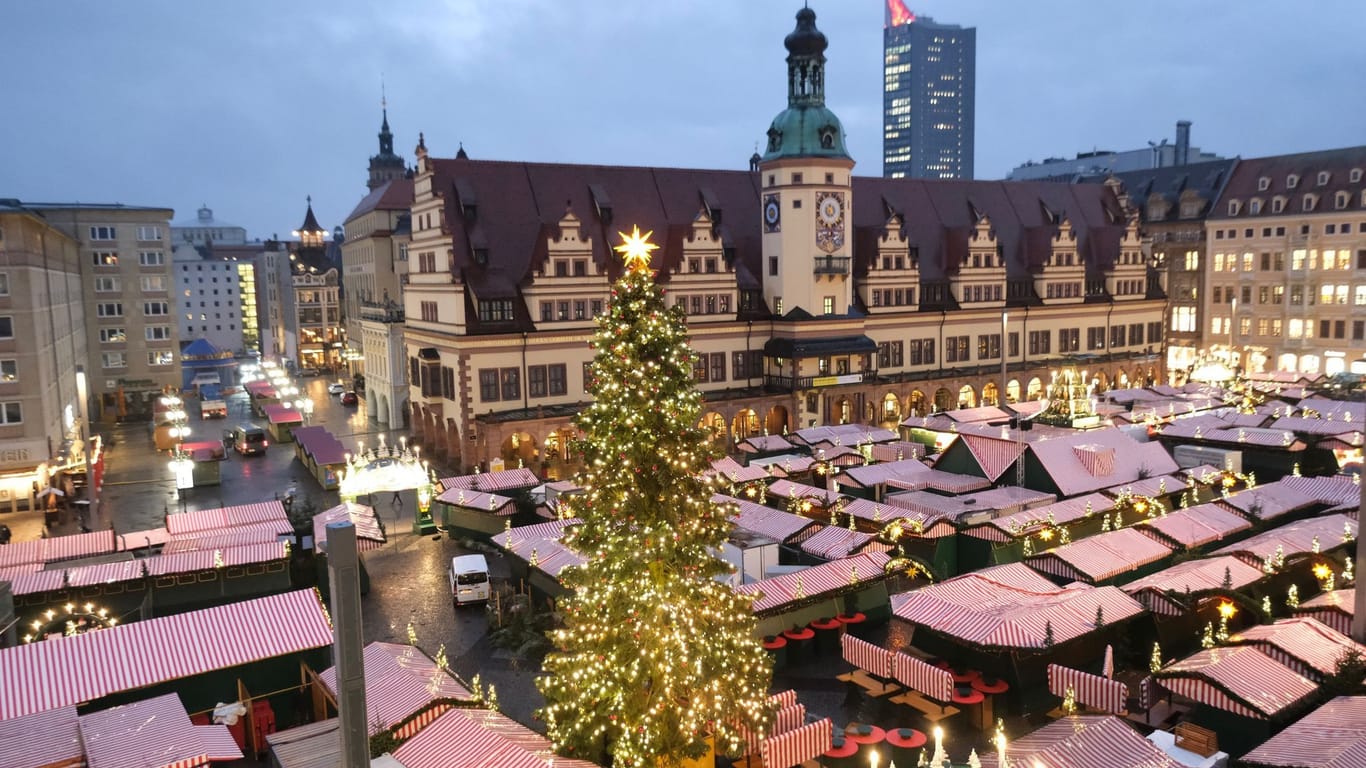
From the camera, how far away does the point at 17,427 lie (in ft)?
→ 144

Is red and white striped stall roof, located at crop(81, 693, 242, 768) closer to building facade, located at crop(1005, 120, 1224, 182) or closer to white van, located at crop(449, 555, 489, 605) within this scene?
white van, located at crop(449, 555, 489, 605)

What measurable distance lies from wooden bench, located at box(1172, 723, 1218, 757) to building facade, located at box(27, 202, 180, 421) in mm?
78953

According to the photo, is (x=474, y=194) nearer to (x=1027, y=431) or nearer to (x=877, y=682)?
(x=1027, y=431)

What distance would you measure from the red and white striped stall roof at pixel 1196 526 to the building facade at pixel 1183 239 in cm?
5976

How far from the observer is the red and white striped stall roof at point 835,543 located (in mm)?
28812

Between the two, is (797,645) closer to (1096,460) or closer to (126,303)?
(1096,460)

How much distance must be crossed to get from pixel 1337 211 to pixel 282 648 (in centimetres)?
8234

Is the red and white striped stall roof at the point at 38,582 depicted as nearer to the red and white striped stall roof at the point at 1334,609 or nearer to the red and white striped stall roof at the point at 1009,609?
the red and white striped stall roof at the point at 1009,609

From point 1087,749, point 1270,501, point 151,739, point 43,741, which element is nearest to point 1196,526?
point 1270,501

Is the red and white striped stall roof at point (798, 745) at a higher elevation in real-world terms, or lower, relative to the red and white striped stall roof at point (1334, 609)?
lower

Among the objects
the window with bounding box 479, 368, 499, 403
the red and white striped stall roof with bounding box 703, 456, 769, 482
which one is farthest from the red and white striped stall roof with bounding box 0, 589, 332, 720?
the window with bounding box 479, 368, 499, 403

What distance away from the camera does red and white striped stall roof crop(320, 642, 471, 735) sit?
17922mm

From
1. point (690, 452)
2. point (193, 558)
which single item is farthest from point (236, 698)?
point (690, 452)

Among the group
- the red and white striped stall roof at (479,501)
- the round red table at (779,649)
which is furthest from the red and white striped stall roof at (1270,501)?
the red and white striped stall roof at (479,501)
